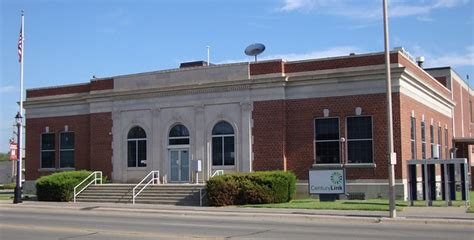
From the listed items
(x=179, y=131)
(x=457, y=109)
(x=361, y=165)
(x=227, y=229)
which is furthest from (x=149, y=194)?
(x=457, y=109)

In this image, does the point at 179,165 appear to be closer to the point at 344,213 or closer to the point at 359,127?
the point at 359,127

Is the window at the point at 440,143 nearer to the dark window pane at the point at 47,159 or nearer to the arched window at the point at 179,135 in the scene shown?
the arched window at the point at 179,135

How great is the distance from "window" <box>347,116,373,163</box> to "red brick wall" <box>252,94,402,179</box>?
0.35 m

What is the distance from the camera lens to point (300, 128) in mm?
32719

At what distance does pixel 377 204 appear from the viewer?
26266 millimetres

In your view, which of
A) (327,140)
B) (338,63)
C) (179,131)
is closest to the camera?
(338,63)

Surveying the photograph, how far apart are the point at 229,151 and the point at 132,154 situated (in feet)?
23.2

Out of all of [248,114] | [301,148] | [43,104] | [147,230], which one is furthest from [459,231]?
[43,104]

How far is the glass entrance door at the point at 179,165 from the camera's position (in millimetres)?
35906

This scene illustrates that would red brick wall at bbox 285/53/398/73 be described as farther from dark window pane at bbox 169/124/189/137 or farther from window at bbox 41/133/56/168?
window at bbox 41/133/56/168

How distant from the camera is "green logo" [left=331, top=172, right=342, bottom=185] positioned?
28703 mm

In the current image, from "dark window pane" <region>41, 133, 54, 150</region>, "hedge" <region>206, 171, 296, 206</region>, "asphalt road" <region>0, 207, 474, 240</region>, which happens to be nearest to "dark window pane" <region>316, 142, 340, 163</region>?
"hedge" <region>206, 171, 296, 206</region>

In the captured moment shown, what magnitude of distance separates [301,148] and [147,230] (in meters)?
16.7

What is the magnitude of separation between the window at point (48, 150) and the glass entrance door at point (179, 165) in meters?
10.4
